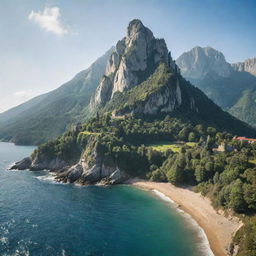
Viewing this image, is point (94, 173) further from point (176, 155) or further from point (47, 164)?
point (47, 164)

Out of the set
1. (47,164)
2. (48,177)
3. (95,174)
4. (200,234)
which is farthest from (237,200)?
(47,164)

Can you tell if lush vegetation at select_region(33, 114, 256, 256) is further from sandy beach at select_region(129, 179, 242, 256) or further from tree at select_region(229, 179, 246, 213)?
Answer: sandy beach at select_region(129, 179, 242, 256)

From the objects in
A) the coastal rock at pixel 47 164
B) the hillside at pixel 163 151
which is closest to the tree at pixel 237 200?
the hillside at pixel 163 151

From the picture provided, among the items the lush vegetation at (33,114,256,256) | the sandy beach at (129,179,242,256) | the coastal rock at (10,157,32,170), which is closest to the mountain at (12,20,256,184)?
the coastal rock at (10,157,32,170)

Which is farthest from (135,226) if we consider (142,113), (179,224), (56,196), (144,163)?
(142,113)

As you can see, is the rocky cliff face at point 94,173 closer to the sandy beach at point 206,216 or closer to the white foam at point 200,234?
the sandy beach at point 206,216

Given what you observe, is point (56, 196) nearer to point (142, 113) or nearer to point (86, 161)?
point (86, 161)

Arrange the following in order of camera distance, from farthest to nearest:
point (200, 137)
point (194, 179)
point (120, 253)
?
1. point (200, 137)
2. point (194, 179)
3. point (120, 253)
